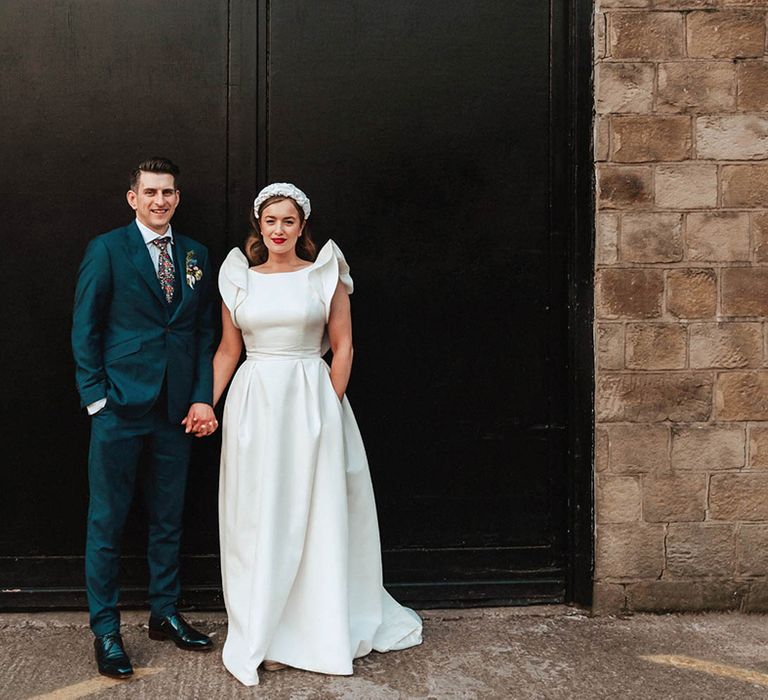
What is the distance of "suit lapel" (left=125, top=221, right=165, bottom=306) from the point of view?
12.3ft

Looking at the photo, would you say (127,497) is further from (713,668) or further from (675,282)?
(675,282)

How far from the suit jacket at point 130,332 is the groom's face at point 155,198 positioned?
0.28 feet

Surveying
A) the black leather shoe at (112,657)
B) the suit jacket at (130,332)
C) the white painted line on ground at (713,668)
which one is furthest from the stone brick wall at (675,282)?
the black leather shoe at (112,657)

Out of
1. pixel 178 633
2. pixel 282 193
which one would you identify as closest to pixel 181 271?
pixel 282 193

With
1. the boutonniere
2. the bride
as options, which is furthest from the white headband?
the boutonniere

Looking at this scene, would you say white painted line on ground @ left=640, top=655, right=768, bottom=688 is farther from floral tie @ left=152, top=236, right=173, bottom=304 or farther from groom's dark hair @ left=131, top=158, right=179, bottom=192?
groom's dark hair @ left=131, top=158, right=179, bottom=192

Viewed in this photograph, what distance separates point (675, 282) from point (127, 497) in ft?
9.53

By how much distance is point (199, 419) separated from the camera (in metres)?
3.86

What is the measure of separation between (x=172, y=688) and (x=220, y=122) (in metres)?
2.73

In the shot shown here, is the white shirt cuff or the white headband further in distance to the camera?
the white headband

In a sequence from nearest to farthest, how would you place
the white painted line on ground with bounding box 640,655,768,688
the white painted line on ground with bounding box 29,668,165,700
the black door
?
1. the white painted line on ground with bounding box 29,668,165,700
2. the white painted line on ground with bounding box 640,655,768,688
3. the black door

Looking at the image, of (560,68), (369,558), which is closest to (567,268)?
(560,68)

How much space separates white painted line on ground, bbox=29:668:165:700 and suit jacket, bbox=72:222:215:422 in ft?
3.58

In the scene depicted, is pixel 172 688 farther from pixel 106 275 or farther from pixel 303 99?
pixel 303 99
